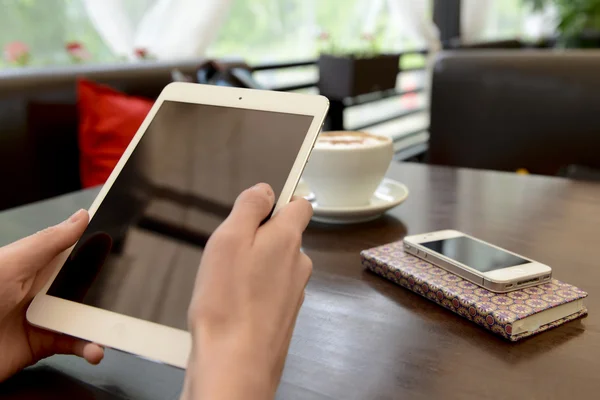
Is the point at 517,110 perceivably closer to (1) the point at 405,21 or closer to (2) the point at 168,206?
(2) the point at 168,206

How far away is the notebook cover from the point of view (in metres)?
0.54

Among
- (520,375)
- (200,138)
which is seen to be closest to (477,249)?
(520,375)

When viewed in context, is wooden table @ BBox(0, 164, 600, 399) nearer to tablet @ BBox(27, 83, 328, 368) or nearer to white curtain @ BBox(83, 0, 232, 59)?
tablet @ BBox(27, 83, 328, 368)

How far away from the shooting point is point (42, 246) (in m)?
0.52

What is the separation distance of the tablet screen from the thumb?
19mm

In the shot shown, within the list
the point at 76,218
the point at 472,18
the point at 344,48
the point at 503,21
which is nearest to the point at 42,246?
the point at 76,218

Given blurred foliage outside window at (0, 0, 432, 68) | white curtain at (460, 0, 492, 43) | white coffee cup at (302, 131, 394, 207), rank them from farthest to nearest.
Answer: white curtain at (460, 0, 492, 43) → blurred foliage outside window at (0, 0, 432, 68) → white coffee cup at (302, 131, 394, 207)

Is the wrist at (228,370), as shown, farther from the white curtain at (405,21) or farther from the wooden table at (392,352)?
the white curtain at (405,21)

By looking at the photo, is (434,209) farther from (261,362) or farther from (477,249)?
(261,362)

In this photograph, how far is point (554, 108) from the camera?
194 cm

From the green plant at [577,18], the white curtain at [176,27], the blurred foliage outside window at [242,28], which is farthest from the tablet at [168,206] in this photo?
the green plant at [577,18]

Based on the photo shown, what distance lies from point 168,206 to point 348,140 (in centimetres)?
38

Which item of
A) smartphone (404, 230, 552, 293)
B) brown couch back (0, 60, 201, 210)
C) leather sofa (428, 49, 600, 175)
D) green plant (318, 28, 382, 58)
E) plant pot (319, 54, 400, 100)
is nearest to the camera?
smartphone (404, 230, 552, 293)

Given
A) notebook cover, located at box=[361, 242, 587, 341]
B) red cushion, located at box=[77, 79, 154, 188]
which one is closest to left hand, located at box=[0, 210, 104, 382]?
notebook cover, located at box=[361, 242, 587, 341]
